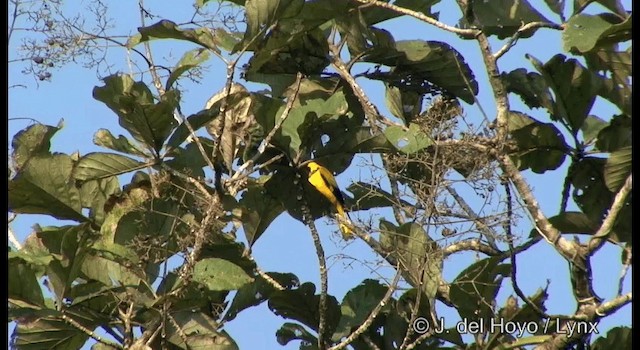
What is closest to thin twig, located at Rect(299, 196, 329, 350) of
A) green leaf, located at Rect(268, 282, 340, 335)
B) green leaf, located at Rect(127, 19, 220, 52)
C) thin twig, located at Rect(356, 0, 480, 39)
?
green leaf, located at Rect(268, 282, 340, 335)

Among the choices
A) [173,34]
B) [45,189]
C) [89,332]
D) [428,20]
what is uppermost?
[173,34]

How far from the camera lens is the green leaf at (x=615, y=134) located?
388cm

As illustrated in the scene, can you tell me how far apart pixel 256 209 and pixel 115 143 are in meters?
0.61

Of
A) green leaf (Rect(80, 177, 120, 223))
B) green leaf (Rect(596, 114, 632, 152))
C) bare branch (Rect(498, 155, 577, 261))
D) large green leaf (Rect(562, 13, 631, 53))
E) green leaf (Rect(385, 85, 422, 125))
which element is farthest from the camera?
green leaf (Rect(385, 85, 422, 125))

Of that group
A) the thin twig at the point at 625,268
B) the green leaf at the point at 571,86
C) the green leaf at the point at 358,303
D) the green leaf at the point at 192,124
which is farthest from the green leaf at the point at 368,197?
the thin twig at the point at 625,268

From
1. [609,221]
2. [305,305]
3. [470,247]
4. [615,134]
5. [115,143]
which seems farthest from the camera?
[305,305]

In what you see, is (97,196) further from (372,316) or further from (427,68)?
(427,68)

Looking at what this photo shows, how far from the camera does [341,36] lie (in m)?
4.91

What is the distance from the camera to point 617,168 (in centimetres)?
375

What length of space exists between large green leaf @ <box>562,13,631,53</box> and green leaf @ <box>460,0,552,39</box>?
284 mm

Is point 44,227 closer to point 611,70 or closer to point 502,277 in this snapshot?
point 502,277

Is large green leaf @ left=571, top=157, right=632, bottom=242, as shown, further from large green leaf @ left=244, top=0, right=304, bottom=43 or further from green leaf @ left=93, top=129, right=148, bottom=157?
green leaf @ left=93, top=129, right=148, bottom=157

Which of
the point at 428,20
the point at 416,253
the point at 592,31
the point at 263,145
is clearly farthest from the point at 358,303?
the point at 592,31

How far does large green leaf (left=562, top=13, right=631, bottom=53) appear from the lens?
3.76 meters
